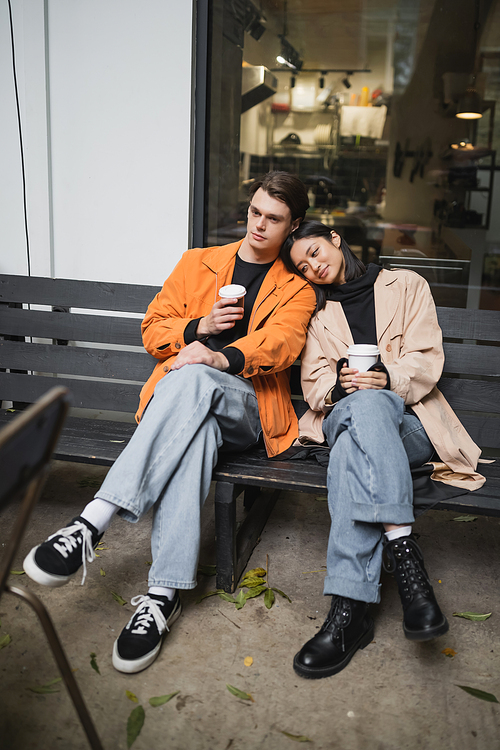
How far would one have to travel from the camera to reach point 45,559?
1794 mm

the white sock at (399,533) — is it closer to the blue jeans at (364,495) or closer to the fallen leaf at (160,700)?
the blue jeans at (364,495)

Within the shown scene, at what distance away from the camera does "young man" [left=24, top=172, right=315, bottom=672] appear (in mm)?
1874

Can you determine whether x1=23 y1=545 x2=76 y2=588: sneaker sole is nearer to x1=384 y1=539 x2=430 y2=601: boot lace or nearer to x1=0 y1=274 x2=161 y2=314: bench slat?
x1=384 y1=539 x2=430 y2=601: boot lace

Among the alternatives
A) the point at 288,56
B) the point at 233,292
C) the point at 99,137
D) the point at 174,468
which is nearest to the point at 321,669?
the point at 174,468

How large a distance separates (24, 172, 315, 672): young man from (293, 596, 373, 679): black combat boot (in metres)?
0.44

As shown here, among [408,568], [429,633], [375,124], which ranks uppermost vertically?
[375,124]

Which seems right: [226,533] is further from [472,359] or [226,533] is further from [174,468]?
[472,359]

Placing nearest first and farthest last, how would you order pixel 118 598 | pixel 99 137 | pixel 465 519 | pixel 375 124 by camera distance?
pixel 118 598 → pixel 465 519 → pixel 99 137 → pixel 375 124

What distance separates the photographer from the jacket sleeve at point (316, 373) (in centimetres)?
233

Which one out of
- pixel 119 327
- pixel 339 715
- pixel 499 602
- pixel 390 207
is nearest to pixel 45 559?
pixel 339 715

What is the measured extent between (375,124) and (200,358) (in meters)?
5.14

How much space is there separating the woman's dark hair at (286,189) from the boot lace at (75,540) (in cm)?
147

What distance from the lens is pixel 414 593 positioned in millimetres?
1774

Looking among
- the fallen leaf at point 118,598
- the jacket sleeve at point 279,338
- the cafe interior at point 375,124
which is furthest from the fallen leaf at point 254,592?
the cafe interior at point 375,124
